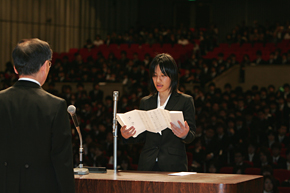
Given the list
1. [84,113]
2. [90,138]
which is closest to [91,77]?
[84,113]

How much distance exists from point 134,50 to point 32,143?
11.1 m

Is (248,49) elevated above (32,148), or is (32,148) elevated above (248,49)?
(248,49)

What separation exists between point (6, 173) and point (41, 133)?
0.23 m

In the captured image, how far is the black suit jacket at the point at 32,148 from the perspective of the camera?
185cm

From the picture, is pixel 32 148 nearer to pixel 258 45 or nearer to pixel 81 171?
pixel 81 171

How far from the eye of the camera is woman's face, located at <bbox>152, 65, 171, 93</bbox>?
2.89 metres

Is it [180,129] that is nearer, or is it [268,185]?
[180,129]

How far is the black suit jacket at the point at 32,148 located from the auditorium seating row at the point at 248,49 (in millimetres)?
9845

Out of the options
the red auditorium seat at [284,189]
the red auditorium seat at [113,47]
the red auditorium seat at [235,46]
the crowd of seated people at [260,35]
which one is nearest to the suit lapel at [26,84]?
the red auditorium seat at [284,189]

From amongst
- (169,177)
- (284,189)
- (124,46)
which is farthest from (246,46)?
(169,177)

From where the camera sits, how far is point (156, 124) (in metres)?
2.69

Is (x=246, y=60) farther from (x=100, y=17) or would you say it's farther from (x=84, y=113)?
(x=100, y=17)

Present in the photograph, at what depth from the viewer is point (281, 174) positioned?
231 inches

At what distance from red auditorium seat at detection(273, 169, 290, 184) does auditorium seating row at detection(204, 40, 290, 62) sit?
5621mm
